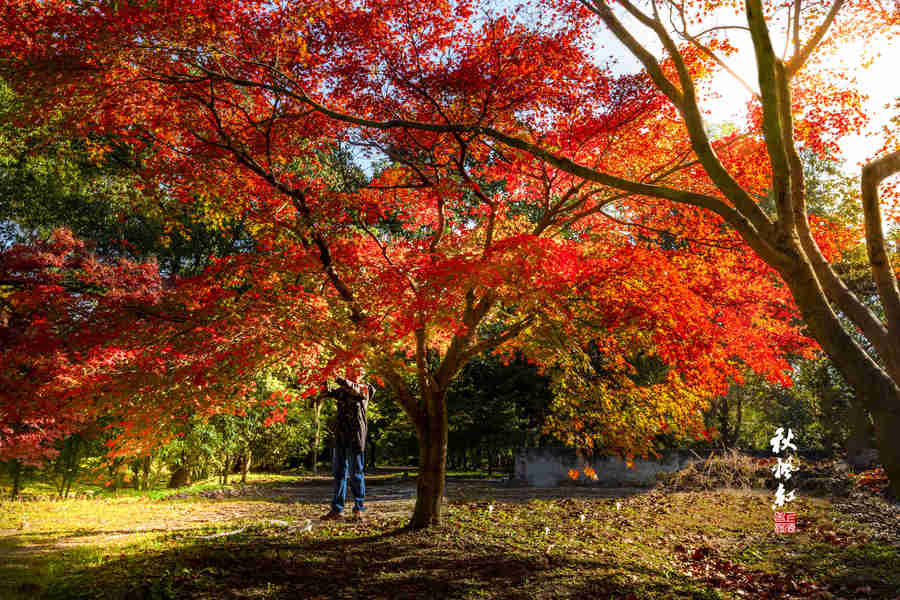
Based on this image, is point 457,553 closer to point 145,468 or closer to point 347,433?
point 347,433

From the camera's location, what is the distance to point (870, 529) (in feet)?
20.5

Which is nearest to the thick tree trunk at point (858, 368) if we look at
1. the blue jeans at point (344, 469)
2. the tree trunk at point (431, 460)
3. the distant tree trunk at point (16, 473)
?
the tree trunk at point (431, 460)

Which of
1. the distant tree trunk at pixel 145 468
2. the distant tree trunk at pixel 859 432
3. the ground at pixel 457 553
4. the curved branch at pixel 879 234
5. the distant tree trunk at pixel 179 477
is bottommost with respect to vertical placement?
the distant tree trunk at pixel 179 477

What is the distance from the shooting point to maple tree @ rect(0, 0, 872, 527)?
15.0 ft

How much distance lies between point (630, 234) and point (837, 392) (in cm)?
1315

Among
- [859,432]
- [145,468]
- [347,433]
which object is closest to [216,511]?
[347,433]

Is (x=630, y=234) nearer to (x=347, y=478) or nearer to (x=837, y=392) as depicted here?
(x=347, y=478)

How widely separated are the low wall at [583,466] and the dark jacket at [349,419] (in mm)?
7071

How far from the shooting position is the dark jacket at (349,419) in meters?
6.11

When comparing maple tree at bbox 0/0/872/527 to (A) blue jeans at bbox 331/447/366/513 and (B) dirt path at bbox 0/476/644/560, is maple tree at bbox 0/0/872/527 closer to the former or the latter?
(A) blue jeans at bbox 331/447/366/513

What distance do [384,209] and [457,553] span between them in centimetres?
408

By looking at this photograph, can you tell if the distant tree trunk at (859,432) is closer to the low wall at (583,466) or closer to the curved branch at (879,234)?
the low wall at (583,466)

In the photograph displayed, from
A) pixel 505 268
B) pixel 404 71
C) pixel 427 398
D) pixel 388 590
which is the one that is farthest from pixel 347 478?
pixel 404 71

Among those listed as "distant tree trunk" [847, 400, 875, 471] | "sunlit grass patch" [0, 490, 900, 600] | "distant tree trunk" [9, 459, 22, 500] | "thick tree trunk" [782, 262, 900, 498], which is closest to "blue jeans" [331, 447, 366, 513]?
"sunlit grass patch" [0, 490, 900, 600]
